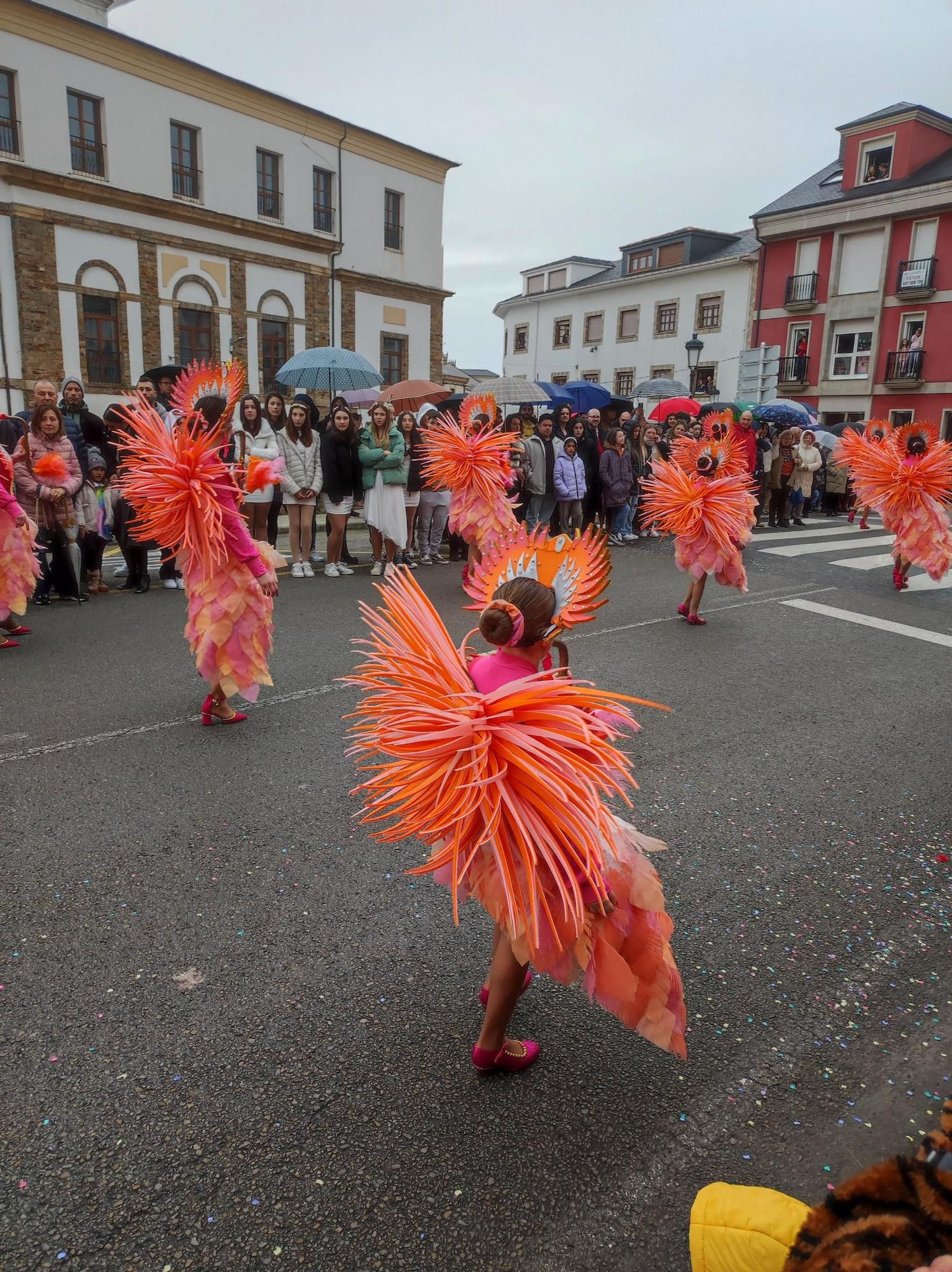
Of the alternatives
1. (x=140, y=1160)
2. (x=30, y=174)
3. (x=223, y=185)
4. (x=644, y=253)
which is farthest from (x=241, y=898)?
(x=644, y=253)

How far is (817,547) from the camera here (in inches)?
510

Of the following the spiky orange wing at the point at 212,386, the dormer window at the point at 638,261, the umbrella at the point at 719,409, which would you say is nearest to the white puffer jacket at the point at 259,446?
the spiky orange wing at the point at 212,386

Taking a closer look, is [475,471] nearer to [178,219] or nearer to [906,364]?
[178,219]

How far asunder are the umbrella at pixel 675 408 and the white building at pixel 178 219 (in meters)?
12.0

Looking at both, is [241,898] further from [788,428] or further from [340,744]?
[788,428]

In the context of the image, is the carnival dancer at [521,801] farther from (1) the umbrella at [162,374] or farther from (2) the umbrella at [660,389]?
(2) the umbrella at [660,389]

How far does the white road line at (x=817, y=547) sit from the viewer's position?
12438 mm

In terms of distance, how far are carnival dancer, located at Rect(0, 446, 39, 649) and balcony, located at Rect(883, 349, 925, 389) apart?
2979 cm

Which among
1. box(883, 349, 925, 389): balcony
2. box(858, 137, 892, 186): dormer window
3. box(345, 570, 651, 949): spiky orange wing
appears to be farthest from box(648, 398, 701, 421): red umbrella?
box(345, 570, 651, 949): spiky orange wing

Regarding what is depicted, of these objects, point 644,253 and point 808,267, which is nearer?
point 808,267

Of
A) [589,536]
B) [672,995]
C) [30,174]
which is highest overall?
[30,174]

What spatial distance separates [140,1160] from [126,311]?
24.5 m

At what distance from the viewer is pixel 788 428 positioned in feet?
50.0

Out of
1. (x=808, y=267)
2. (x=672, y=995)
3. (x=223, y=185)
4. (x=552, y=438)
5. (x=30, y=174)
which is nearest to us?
(x=672, y=995)
